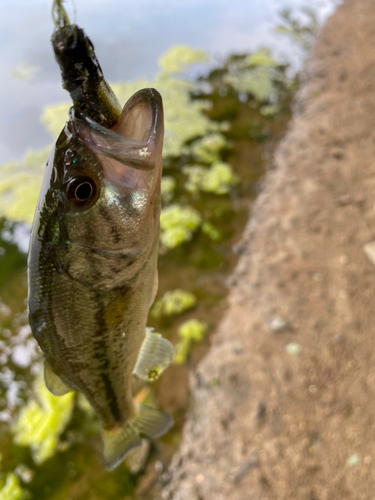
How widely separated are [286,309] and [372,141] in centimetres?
234

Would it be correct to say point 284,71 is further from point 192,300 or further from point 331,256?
point 192,300

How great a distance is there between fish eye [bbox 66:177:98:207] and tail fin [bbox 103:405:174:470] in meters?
0.94

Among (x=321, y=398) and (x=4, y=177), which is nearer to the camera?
(x=321, y=398)

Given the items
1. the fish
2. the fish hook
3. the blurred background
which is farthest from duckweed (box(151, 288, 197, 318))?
the fish hook

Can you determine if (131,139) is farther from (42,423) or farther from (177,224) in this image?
(177,224)

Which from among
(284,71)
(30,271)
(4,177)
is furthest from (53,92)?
(30,271)

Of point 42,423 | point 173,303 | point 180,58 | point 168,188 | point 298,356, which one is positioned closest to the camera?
point 298,356

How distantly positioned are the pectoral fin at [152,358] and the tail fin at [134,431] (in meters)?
0.15

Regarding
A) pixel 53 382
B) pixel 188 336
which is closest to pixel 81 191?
pixel 53 382

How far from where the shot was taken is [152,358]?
1.40m

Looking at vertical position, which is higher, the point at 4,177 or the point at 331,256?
the point at 4,177

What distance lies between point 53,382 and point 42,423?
6.31 feet

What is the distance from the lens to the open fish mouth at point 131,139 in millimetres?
783

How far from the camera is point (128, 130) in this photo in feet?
2.71
